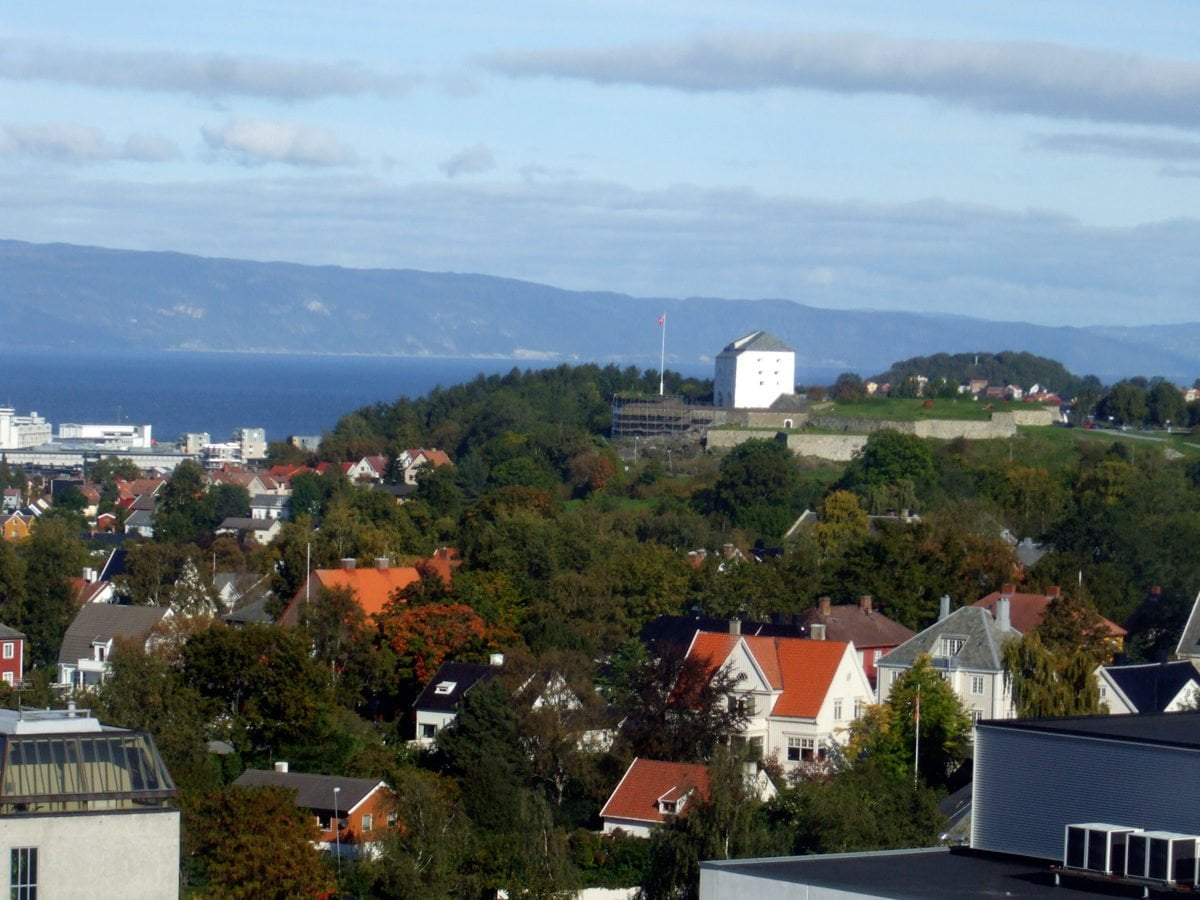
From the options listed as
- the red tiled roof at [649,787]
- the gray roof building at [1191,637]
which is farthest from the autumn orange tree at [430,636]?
the gray roof building at [1191,637]

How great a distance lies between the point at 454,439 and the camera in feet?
310

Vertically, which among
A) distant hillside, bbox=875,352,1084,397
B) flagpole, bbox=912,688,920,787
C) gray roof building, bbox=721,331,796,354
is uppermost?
distant hillside, bbox=875,352,1084,397

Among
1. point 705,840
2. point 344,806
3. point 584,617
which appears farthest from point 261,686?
point 705,840

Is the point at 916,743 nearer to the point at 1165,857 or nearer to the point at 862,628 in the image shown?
the point at 862,628

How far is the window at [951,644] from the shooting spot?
38.5 metres

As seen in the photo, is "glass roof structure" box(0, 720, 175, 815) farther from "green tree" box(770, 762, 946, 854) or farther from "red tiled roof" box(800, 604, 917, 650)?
"red tiled roof" box(800, 604, 917, 650)

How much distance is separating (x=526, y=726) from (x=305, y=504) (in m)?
45.8

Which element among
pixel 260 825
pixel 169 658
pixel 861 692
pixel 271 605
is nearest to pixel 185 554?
pixel 271 605

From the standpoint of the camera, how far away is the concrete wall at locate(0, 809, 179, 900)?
69.4 feet

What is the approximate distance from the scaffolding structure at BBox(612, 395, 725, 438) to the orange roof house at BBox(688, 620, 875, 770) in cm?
5045

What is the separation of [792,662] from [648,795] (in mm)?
7091

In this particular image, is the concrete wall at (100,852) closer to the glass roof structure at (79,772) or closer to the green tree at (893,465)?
the glass roof structure at (79,772)

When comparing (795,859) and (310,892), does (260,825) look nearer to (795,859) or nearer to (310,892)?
(310,892)

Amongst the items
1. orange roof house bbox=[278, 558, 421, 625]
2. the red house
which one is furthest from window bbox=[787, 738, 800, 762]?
the red house
